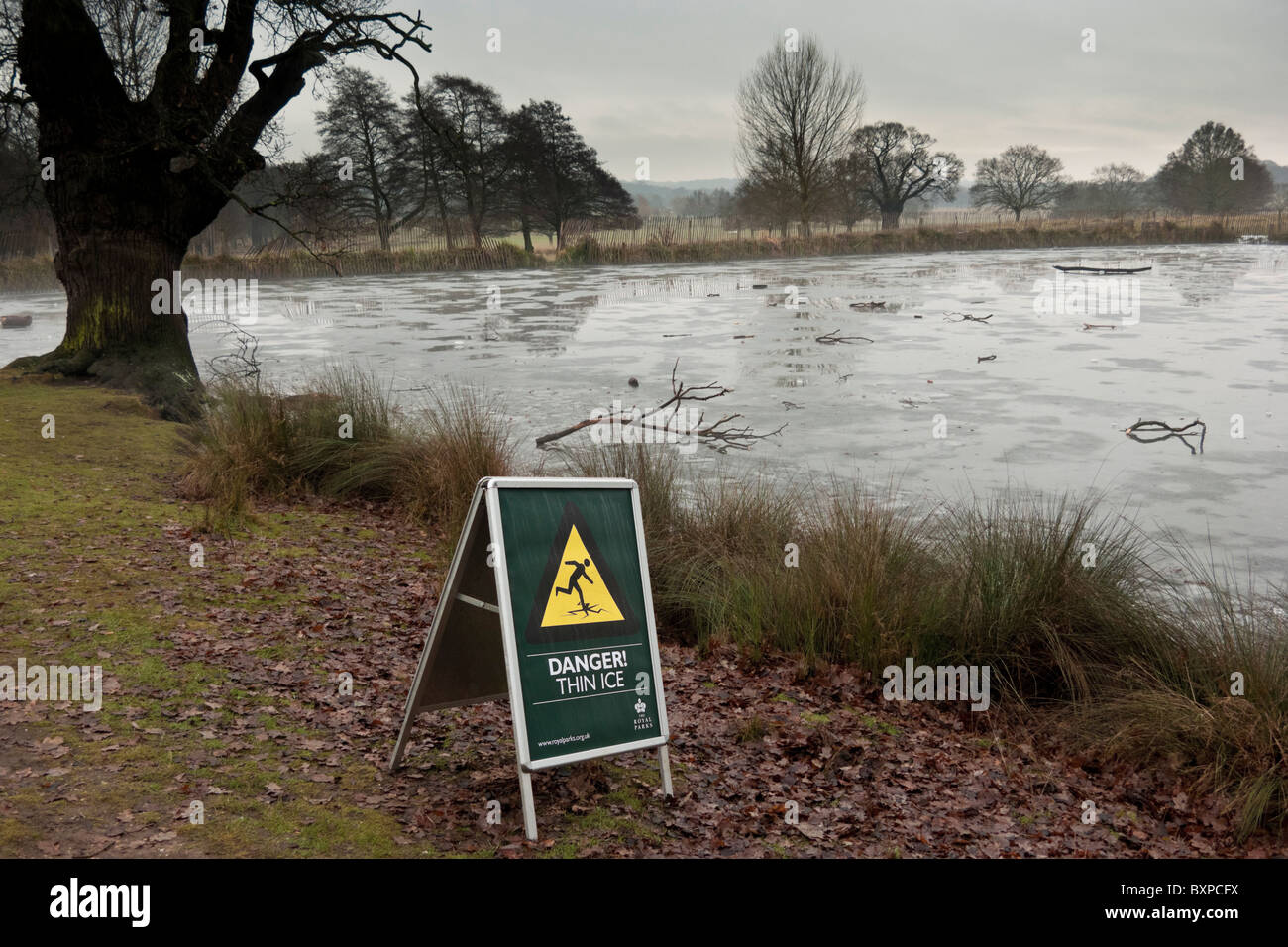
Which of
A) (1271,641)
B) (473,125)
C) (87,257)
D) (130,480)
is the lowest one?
(1271,641)

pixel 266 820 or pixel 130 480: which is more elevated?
pixel 130 480

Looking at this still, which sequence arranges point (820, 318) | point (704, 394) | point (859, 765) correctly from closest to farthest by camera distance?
point (859, 765) → point (704, 394) → point (820, 318)

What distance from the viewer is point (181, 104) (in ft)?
43.8

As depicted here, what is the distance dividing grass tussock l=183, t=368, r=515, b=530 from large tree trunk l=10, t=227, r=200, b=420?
111 inches

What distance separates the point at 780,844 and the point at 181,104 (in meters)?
12.5

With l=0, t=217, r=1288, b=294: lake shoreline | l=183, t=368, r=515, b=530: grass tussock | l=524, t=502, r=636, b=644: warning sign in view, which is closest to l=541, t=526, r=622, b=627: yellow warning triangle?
l=524, t=502, r=636, b=644: warning sign

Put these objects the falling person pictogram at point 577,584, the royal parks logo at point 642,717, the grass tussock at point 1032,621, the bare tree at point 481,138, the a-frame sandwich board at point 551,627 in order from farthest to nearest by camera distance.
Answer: the bare tree at point 481,138, the grass tussock at point 1032,621, the royal parks logo at point 642,717, the falling person pictogram at point 577,584, the a-frame sandwich board at point 551,627

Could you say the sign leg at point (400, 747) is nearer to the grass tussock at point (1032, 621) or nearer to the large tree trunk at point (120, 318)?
the grass tussock at point (1032, 621)

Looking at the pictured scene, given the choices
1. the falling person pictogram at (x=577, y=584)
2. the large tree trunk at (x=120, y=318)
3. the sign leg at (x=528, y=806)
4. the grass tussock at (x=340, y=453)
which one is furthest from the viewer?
the large tree trunk at (x=120, y=318)

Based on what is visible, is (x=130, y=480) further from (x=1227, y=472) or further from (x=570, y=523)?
(x=1227, y=472)

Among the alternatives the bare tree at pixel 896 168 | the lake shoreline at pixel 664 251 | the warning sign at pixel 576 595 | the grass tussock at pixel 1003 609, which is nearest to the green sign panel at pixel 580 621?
the warning sign at pixel 576 595

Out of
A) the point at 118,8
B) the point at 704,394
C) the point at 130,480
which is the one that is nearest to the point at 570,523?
the point at 130,480

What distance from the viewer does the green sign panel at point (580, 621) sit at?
14.4 feet

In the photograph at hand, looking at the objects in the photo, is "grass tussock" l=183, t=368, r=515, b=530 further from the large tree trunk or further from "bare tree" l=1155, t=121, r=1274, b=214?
"bare tree" l=1155, t=121, r=1274, b=214
